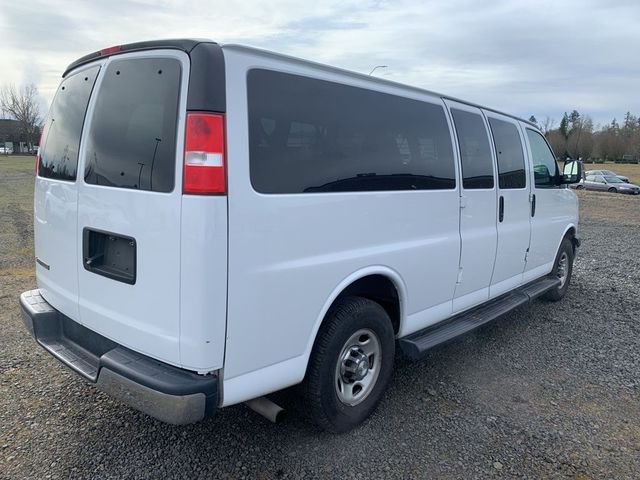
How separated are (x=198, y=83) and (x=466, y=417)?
2790 mm

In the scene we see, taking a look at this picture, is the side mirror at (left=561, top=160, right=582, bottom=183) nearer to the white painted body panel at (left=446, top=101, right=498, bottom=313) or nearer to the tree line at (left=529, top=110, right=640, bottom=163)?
the white painted body panel at (left=446, top=101, right=498, bottom=313)

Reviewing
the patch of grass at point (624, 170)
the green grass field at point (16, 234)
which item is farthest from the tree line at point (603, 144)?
the green grass field at point (16, 234)

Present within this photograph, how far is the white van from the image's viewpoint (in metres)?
2.33

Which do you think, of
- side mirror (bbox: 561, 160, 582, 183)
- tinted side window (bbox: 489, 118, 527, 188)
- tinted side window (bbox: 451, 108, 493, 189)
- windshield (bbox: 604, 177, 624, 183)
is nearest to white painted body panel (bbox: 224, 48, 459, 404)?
tinted side window (bbox: 451, 108, 493, 189)

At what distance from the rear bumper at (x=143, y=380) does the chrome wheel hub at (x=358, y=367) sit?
981mm

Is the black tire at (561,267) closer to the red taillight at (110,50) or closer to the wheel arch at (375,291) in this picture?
the wheel arch at (375,291)

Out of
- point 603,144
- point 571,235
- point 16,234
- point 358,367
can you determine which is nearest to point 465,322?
point 358,367

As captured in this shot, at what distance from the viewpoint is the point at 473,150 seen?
4266 mm

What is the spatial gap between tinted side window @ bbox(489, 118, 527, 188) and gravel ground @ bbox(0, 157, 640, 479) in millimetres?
1612

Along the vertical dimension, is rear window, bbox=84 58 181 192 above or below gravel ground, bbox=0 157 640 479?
above

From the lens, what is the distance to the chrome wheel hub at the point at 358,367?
3.17 m

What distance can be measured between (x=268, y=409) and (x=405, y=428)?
1.07 m

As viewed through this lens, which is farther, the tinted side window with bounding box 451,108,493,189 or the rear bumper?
the tinted side window with bounding box 451,108,493,189

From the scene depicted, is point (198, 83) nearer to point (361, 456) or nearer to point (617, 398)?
point (361, 456)
